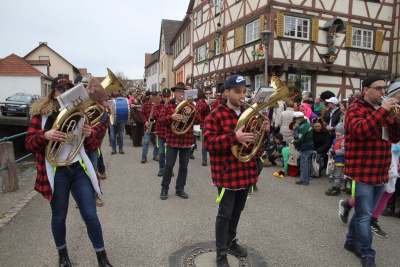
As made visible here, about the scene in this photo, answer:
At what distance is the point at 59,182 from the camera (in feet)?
10.2

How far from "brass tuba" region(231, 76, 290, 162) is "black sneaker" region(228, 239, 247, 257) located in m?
1.03

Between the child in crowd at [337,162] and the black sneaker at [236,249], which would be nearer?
the black sneaker at [236,249]

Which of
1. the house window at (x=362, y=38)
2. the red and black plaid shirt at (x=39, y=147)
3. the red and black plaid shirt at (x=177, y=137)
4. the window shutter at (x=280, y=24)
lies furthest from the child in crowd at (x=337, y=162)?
the house window at (x=362, y=38)

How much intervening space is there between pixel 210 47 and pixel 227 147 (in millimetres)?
18264

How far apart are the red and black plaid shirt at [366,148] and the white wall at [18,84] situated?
38.0m

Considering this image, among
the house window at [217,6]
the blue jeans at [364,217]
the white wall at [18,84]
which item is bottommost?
the blue jeans at [364,217]

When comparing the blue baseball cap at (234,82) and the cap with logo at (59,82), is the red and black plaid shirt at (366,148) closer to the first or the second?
the blue baseball cap at (234,82)

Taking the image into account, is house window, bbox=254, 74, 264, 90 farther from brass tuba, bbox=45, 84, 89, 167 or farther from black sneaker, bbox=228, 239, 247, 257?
brass tuba, bbox=45, 84, 89, 167

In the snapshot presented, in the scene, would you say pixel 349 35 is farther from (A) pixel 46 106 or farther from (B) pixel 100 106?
(A) pixel 46 106

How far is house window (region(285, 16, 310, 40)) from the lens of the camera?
14891 millimetres

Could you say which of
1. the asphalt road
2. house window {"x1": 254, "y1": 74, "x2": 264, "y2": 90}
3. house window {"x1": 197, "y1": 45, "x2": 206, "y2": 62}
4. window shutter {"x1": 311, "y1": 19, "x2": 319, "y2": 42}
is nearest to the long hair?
the asphalt road

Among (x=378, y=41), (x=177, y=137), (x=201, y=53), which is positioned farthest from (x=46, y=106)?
(x=201, y=53)

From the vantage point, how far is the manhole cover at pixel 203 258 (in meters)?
3.46

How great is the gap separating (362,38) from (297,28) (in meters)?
3.93
